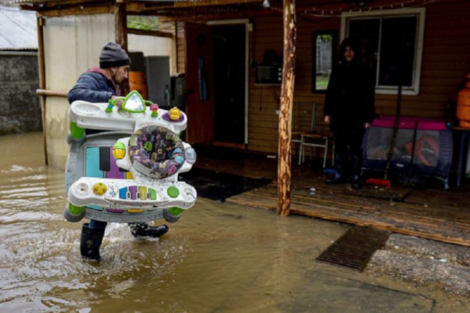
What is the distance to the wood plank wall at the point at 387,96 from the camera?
6867mm

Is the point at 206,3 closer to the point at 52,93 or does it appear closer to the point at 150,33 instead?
the point at 150,33

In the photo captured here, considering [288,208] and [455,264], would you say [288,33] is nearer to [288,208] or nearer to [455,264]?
[288,208]

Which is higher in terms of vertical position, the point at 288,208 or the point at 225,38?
the point at 225,38

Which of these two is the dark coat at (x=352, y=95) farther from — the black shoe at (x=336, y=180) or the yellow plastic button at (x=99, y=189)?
the yellow plastic button at (x=99, y=189)

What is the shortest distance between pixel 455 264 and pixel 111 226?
339 cm

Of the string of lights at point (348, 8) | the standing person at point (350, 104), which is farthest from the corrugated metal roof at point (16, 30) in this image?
the standing person at point (350, 104)

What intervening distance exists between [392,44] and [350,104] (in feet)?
5.36

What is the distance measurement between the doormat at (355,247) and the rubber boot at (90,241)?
1920 millimetres

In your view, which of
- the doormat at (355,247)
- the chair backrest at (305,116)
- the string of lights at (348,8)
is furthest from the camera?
the chair backrest at (305,116)

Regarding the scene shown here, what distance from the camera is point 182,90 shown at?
893 cm

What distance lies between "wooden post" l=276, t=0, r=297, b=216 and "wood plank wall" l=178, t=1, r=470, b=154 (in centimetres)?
283

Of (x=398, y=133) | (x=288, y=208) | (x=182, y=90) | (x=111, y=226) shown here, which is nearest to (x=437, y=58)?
(x=398, y=133)

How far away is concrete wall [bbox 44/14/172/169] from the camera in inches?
284

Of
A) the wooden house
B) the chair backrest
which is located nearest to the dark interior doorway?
the wooden house
